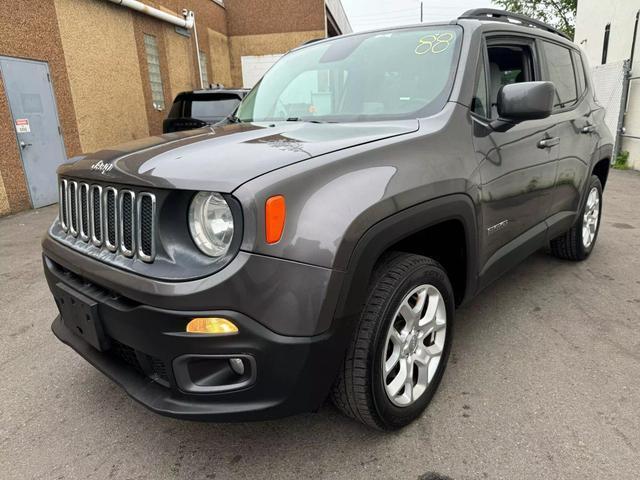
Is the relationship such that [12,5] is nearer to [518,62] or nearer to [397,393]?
[518,62]

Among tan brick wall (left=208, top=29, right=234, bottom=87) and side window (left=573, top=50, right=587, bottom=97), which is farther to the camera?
tan brick wall (left=208, top=29, right=234, bottom=87)

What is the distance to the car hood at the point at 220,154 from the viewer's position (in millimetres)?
1664

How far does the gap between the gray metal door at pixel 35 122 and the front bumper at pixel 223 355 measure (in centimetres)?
708

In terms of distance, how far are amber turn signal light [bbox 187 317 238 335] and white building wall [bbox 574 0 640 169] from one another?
1087 centimetres

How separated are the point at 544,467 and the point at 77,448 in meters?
1.98

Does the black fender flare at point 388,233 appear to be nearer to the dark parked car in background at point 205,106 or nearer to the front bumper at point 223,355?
the front bumper at point 223,355

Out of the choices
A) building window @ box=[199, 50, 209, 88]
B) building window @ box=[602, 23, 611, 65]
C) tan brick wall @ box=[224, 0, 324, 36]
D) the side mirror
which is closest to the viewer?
the side mirror

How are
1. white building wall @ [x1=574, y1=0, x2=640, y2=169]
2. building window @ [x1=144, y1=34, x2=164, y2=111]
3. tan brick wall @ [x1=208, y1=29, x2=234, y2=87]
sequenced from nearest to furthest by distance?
white building wall @ [x1=574, y1=0, x2=640, y2=169]
building window @ [x1=144, y1=34, x2=164, y2=111]
tan brick wall @ [x1=208, y1=29, x2=234, y2=87]

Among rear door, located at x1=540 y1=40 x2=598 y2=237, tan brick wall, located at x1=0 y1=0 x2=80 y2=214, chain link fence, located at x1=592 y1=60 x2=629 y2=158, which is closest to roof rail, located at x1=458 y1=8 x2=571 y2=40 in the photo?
rear door, located at x1=540 y1=40 x2=598 y2=237

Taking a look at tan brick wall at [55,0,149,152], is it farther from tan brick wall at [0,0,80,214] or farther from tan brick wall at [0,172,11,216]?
tan brick wall at [0,172,11,216]

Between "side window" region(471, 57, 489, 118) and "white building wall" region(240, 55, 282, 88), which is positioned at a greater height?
"white building wall" region(240, 55, 282, 88)

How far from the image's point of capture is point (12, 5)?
7.31m

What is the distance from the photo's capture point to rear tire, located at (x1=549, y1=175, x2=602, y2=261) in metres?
4.02

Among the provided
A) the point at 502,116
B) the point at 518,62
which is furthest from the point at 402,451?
the point at 518,62
